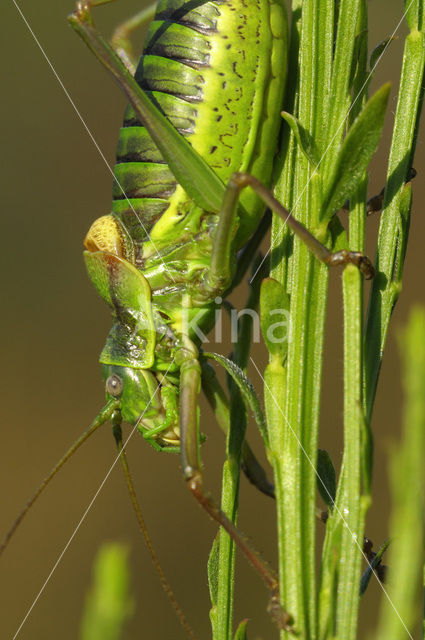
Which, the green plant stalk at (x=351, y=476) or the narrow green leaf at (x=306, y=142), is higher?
the narrow green leaf at (x=306, y=142)

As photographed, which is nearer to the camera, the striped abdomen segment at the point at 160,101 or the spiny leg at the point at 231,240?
the spiny leg at the point at 231,240

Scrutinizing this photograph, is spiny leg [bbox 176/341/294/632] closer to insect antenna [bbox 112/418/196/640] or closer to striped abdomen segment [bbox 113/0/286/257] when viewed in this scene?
insect antenna [bbox 112/418/196/640]

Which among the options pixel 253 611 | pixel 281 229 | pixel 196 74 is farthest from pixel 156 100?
pixel 253 611

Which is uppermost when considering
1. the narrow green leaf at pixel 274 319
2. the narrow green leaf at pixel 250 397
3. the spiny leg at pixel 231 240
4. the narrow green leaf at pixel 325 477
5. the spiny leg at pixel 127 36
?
the spiny leg at pixel 127 36

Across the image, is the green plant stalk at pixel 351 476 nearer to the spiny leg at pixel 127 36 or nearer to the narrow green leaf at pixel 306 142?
→ the narrow green leaf at pixel 306 142

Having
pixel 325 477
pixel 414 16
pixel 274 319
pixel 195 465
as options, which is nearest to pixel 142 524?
pixel 195 465

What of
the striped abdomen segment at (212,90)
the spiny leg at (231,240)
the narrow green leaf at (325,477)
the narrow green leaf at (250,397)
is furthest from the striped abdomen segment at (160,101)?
the narrow green leaf at (325,477)

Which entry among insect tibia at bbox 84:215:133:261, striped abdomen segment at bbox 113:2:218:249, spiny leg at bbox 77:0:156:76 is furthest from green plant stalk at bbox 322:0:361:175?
spiny leg at bbox 77:0:156:76

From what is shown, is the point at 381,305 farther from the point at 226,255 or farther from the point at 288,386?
the point at 226,255
